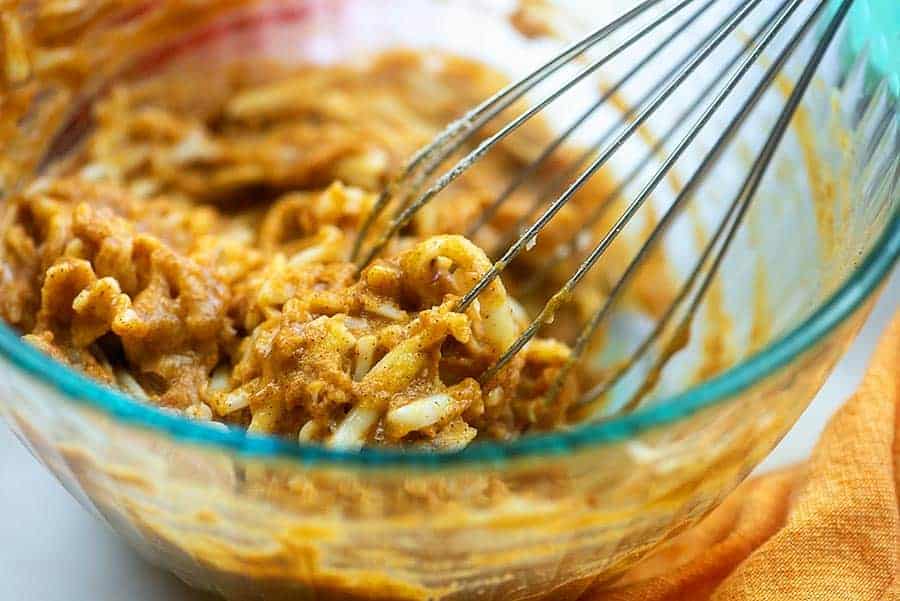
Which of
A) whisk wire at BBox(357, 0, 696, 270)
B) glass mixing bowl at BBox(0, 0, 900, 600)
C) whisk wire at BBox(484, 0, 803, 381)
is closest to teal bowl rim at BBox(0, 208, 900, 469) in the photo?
glass mixing bowl at BBox(0, 0, 900, 600)

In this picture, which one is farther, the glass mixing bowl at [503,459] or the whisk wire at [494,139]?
the whisk wire at [494,139]

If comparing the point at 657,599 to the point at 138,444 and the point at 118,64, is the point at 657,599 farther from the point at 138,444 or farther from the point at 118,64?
the point at 118,64

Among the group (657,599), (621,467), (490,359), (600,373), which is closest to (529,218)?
(600,373)

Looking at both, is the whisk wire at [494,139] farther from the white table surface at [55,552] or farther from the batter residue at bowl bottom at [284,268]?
the white table surface at [55,552]

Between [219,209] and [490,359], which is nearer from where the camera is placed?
[490,359]

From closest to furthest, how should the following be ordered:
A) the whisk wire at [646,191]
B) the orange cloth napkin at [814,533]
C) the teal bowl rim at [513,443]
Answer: the teal bowl rim at [513,443] < the whisk wire at [646,191] < the orange cloth napkin at [814,533]

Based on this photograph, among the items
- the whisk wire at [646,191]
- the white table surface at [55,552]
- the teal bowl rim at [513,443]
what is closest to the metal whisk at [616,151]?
the whisk wire at [646,191]
